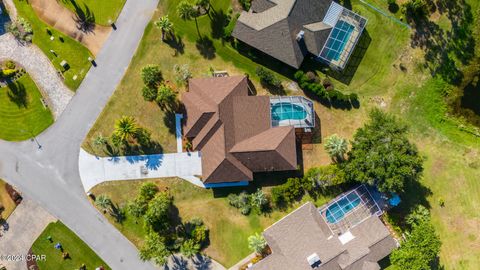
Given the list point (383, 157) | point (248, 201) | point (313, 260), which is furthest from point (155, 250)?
point (383, 157)

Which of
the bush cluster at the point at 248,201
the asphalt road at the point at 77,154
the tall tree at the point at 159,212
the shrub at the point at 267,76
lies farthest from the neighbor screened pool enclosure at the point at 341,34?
the tall tree at the point at 159,212

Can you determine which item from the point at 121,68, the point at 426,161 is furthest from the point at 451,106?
the point at 121,68

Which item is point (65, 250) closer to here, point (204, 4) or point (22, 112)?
point (22, 112)

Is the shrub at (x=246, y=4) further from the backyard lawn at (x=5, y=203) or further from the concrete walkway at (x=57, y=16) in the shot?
the backyard lawn at (x=5, y=203)

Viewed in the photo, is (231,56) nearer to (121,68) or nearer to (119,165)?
(121,68)

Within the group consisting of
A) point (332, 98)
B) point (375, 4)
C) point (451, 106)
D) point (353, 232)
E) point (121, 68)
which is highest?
point (375, 4)

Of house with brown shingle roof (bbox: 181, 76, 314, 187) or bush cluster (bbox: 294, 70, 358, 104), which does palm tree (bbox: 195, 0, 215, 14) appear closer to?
house with brown shingle roof (bbox: 181, 76, 314, 187)
